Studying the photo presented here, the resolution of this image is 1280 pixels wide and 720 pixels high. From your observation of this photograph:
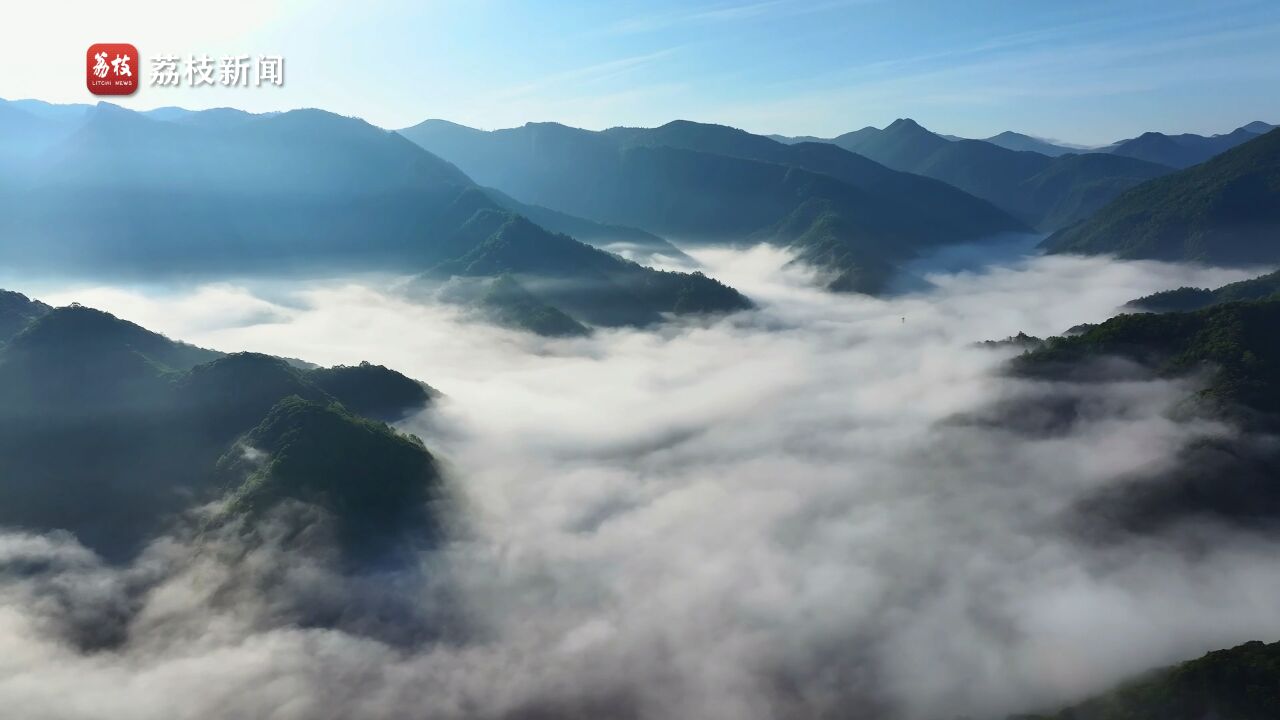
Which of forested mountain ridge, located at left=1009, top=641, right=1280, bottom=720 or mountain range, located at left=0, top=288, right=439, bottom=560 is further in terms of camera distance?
A: mountain range, located at left=0, top=288, right=439, bottom=560

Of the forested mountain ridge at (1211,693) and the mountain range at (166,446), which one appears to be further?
the mountain range at (166,446)

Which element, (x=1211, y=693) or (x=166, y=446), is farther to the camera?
(x=166, y=446)

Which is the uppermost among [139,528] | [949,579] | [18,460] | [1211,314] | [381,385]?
[1211,314]

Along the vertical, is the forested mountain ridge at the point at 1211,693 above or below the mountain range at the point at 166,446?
below

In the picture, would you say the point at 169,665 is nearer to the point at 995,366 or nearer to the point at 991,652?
the point at 991,652

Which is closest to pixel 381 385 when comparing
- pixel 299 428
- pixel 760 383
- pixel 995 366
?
pixel 299 428

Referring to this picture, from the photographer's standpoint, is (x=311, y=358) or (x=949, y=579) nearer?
(x=949, y=579)

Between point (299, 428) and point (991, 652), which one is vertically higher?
point (299, 428)

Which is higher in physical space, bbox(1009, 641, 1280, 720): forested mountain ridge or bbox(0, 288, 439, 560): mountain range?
bbox(0, 288, 439, 560): mountain range

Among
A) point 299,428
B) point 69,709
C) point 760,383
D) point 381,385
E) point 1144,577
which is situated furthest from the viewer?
point 760,383

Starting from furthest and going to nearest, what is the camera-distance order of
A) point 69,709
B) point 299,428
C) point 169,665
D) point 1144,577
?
point 299,428 → point 1144,577 → point 169,665 → point 69,709

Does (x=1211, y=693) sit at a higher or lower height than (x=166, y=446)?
lower
